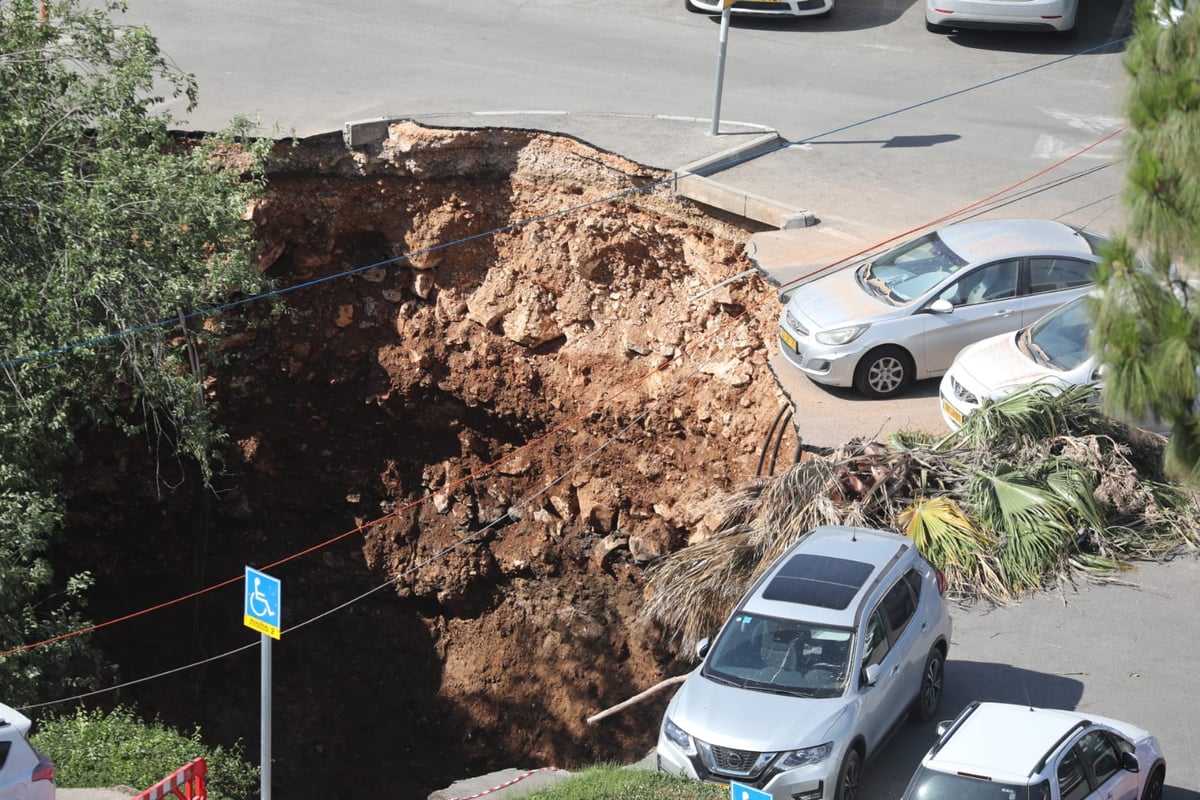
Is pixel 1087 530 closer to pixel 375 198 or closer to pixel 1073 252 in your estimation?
pixel 1073 252

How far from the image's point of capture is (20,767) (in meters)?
7.68

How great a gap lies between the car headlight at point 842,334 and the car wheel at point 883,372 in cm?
28

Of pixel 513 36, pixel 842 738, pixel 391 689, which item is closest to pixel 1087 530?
pixel 842 738

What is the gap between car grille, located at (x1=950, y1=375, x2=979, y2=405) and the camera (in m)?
11.9

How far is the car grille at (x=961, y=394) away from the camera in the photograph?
11945 millimetres

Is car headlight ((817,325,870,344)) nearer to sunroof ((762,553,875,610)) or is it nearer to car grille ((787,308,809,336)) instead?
car grille ((787,308,809,336))

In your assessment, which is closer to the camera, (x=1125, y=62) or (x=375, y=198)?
(x=1125, y=62)

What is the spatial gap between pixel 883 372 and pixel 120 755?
8311 mm

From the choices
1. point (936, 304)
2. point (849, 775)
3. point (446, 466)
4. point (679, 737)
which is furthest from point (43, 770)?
point (446, 466)

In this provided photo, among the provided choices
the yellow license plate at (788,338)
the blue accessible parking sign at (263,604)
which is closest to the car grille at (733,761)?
the blue accessible parking sign at (263,604)

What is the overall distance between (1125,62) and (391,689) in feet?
40.2

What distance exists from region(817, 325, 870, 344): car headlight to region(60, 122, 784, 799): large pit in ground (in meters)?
1.70

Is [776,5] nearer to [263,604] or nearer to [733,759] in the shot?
[733,759]

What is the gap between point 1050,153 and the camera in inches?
649
